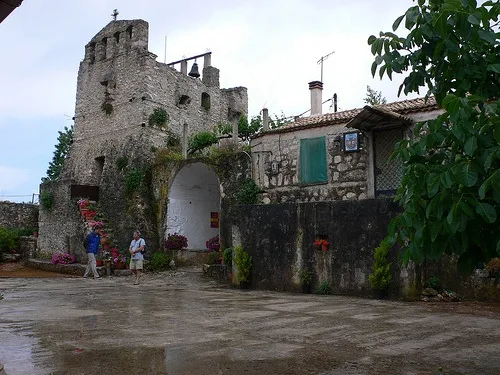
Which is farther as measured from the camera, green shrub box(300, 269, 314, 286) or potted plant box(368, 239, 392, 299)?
green shrub box(300, 269, 314, 286)

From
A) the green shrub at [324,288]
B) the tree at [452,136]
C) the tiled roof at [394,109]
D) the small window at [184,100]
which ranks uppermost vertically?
the small window at [184,100]

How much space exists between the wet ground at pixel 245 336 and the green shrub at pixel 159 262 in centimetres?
854

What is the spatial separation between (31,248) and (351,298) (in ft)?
59.1

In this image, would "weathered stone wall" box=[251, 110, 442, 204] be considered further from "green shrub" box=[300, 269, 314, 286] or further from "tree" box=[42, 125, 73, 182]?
"tree" box=[42, 125, 73, 182]

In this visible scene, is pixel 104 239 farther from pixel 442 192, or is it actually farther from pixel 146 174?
pixel 442 192

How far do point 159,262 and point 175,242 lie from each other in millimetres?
1196

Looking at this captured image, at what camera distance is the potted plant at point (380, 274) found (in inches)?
434

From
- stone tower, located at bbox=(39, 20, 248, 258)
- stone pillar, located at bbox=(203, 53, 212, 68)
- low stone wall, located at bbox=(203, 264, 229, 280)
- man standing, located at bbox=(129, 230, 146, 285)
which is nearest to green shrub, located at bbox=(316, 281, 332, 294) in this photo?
low stone wall, located at bbox=(203, 264, 229, 280)

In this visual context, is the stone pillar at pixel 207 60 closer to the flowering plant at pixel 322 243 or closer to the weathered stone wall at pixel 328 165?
the weathered stone wall at pixel 328 165

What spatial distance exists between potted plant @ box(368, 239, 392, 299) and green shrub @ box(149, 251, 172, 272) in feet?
35.0

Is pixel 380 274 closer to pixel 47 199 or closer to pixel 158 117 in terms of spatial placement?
pixel 158 117

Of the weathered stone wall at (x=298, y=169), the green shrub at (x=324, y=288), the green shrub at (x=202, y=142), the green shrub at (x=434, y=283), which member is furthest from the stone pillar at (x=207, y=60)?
the green shrub at (x=434, y=283)

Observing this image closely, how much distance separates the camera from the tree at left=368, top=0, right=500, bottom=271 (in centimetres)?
330

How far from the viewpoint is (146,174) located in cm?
2198
